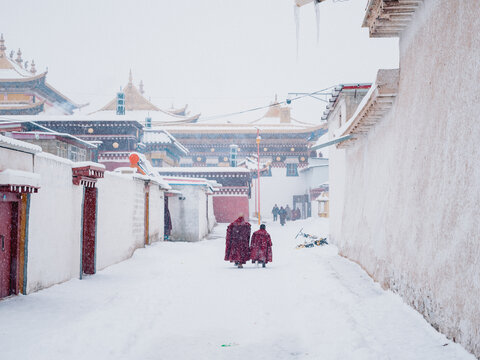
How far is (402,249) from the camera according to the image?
6.77 metres

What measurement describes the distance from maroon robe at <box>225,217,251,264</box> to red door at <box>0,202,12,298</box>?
6.12m

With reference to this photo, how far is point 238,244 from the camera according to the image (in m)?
11.8

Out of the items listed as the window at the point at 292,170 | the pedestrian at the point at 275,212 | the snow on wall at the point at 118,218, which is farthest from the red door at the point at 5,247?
the window at the point at 292,170

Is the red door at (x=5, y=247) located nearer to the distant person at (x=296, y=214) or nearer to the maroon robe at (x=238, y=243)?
the maroon robe at (x=238, y=243)

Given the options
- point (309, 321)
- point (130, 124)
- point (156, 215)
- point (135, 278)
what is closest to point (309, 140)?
point (130, 124)

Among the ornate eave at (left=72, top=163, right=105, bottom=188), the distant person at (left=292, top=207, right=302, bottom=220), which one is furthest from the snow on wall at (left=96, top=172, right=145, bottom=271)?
the distant person at (left=292, top=207, right=302, bottom=220)

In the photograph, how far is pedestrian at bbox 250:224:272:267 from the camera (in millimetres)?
11664

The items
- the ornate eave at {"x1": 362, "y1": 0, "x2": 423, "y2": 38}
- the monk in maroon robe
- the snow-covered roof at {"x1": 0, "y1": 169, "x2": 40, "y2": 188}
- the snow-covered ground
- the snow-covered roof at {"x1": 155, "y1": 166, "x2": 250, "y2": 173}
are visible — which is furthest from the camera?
the snow-covered roof at {"x1": 155, "y1": 166, "x2": 250, "y2": 173}

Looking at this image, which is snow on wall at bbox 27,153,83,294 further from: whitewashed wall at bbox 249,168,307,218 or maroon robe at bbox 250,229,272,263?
whitewashed wall at bbox 249,168,307,218

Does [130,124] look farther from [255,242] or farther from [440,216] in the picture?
[440,216]

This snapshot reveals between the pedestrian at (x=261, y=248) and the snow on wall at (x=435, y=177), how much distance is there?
309 cm

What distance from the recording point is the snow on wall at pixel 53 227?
6.91m

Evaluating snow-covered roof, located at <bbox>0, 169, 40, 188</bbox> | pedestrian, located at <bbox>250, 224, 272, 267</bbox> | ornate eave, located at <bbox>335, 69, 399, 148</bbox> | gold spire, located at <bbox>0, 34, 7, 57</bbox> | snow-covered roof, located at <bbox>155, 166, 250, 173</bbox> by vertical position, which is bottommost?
pedestrian, located at <bbox>250, 224, 272, 267</bbox>

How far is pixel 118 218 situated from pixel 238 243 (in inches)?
117
